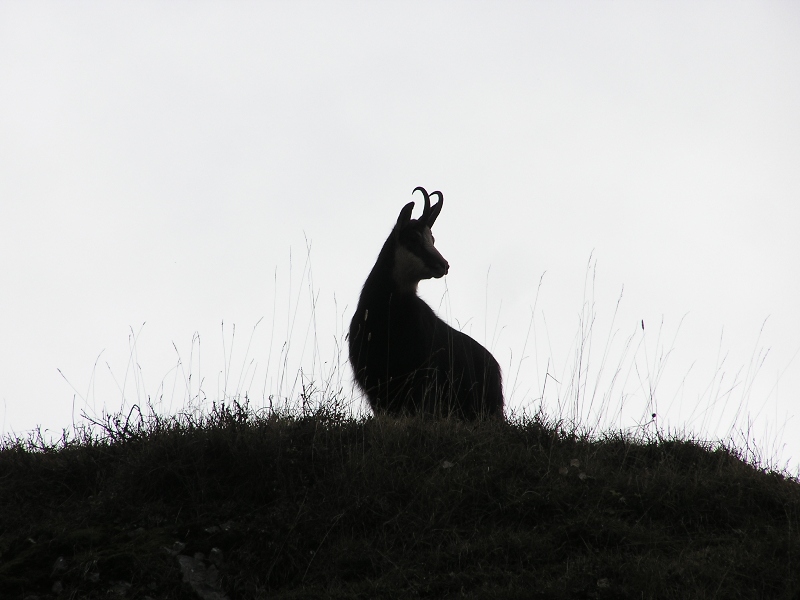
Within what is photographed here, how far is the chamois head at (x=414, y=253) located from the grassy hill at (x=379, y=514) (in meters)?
2.32

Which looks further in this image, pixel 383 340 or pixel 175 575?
pixel 383 340

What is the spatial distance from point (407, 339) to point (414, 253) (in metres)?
0.89

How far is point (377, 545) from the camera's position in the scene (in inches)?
185

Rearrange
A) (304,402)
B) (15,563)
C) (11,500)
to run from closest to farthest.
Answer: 1. (15,563)
2. (11,500)
3. (304,402)

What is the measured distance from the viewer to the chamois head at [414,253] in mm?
7922

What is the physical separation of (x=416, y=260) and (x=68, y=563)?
14.9 feet

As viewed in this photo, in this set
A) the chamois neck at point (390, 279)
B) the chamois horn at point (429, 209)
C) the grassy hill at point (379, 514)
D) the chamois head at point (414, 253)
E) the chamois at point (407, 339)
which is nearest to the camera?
the grassy hill at point (379, 514)

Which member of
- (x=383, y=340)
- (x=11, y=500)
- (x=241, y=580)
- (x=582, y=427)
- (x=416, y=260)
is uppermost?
(x=416, y=260)

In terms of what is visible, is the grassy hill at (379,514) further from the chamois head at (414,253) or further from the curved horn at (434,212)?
the curved horn at (434,212)

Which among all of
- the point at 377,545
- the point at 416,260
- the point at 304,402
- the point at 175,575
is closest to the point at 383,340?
the point at 416,260

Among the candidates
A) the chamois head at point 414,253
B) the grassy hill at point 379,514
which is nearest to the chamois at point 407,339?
the chamois head at point 414,253

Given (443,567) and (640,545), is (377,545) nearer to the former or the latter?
(443,567)

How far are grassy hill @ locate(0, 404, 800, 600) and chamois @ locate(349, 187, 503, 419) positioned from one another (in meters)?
1.76

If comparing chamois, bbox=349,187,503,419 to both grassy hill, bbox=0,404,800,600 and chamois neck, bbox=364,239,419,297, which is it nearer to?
chamois neck, bbox=364,239,419,297
